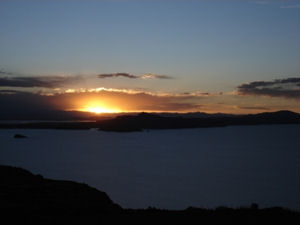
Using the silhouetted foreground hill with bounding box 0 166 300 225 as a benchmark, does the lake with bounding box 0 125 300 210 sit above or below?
below

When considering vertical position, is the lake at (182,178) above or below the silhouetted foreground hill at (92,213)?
below

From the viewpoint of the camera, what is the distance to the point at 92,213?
16047 millimetres

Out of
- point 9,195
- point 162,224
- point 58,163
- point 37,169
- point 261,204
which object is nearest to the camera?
point 162,224

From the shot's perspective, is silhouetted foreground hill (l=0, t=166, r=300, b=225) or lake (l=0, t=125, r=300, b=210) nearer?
silhouetted foreground hill (l=0, t=166, r=300, b=225)

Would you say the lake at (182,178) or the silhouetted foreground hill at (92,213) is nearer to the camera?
the silhouetted foreground hill at (92,213)

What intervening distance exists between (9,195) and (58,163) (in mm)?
65361

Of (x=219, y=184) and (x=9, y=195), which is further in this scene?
(x=219, y=184)

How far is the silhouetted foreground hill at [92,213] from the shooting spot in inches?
552

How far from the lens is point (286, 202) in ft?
135

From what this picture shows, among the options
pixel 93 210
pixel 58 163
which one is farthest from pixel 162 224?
pixel 58 163

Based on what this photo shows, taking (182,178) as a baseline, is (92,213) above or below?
above

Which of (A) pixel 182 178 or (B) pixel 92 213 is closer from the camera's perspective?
(B) pixel 92 213

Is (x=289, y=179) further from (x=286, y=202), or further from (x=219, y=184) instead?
(x=286, y=202)

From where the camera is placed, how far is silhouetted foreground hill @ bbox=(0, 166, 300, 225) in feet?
46.0
